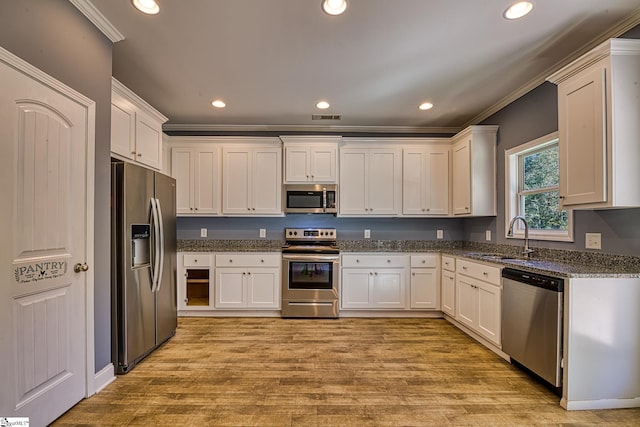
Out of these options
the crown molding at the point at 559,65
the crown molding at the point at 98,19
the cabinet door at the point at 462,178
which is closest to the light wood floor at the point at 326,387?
the cabinet door at the point at 462,178

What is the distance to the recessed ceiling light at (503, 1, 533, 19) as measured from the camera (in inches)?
74.1

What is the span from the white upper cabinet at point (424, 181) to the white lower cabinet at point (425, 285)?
0.71m

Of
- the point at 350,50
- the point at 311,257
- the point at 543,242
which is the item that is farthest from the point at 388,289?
the point at 350,50

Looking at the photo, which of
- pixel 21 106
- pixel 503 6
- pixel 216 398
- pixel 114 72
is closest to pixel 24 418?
pixel 216 398

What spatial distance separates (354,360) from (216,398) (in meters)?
1.20

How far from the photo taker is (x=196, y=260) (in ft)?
12.8

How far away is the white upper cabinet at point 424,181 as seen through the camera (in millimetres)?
4160

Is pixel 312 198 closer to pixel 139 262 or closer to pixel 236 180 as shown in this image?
pixel 236 180

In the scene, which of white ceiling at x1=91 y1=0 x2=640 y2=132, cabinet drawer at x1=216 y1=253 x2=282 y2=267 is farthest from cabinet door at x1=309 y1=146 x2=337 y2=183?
cabinet drawer at x1=216 y1=253 x2=282 y2=267

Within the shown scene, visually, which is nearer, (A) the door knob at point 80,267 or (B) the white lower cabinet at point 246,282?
(A) the door knob at point 80,267

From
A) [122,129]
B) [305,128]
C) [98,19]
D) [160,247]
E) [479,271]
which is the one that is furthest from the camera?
[305,128]

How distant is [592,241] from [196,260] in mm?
4142

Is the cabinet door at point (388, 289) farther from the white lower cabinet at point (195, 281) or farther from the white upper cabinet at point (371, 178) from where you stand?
the white lower cabinet at point (195, 281)

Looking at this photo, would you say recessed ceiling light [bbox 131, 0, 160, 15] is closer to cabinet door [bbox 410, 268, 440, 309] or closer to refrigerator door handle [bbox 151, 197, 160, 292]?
A: refrigerator door handle [bbox 151, 197, 160, 292]
